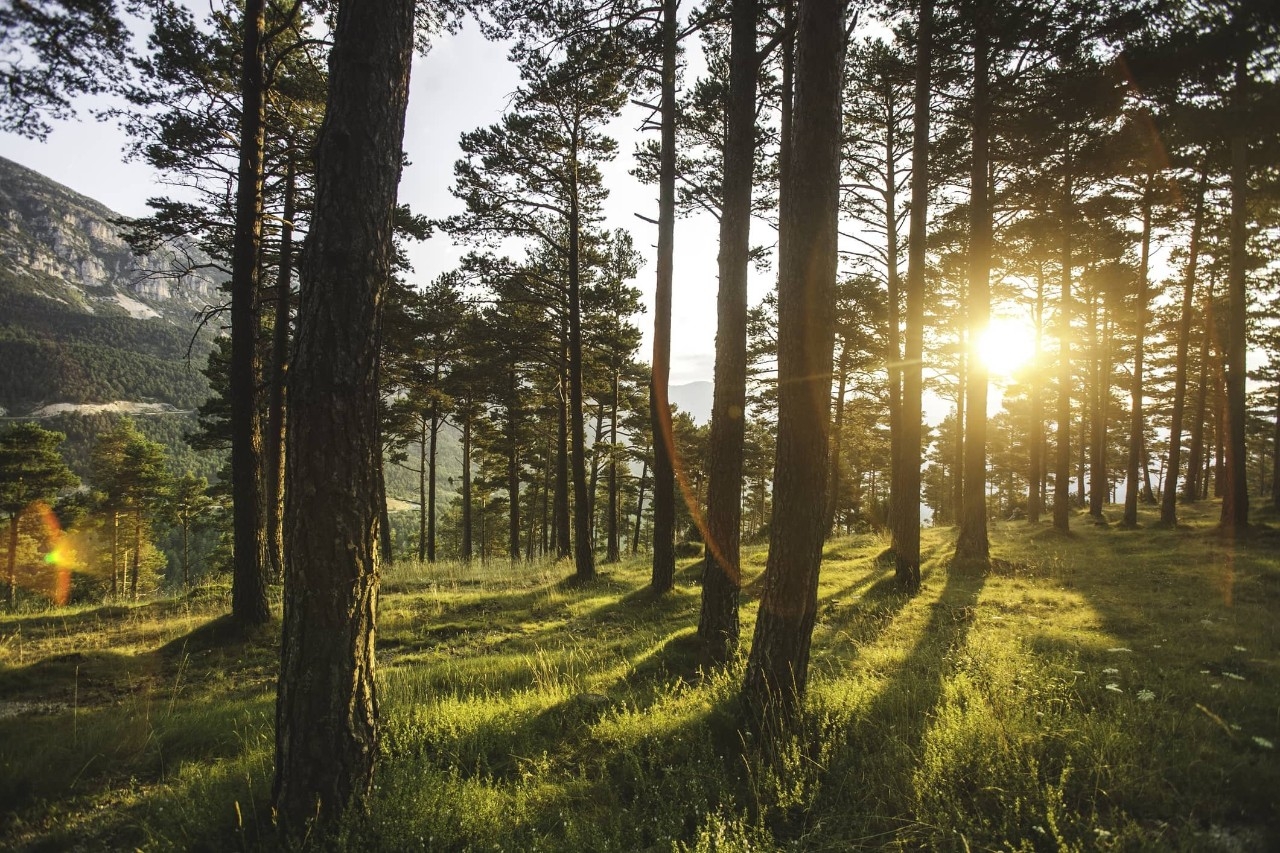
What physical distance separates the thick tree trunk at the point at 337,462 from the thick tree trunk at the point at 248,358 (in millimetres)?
6653

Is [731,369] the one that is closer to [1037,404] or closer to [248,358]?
[248,358]

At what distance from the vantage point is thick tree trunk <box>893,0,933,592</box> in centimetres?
1007

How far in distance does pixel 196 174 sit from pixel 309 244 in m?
9.44

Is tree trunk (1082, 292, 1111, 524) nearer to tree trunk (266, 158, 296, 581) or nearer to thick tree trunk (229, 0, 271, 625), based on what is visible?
thick tree trunk (229, 0, 271, 625)

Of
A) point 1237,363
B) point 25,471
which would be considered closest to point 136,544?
point 25,471

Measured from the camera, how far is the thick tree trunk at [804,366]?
4039 millimetres

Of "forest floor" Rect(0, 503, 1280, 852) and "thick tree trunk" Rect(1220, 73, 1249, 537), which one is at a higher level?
"thick tree trunk" Rect(1220, 73, 1249, 537)

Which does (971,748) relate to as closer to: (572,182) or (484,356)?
(572,182)

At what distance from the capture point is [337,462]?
2.95 m

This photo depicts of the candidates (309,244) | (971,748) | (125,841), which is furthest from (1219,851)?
(125,841)

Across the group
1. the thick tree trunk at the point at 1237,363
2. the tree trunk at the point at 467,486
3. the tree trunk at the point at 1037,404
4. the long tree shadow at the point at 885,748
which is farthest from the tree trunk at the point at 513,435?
the thick tree trunk at the point at 1237,363

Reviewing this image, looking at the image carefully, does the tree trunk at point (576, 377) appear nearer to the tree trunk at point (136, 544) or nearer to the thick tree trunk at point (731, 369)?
the thick tree trunk at point (731, 369)

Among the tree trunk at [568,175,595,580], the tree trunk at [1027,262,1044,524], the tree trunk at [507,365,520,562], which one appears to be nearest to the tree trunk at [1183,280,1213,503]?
the tree trunk at [1027,262,1044,524]

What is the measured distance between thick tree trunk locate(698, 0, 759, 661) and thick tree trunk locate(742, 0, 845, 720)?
2061mm
